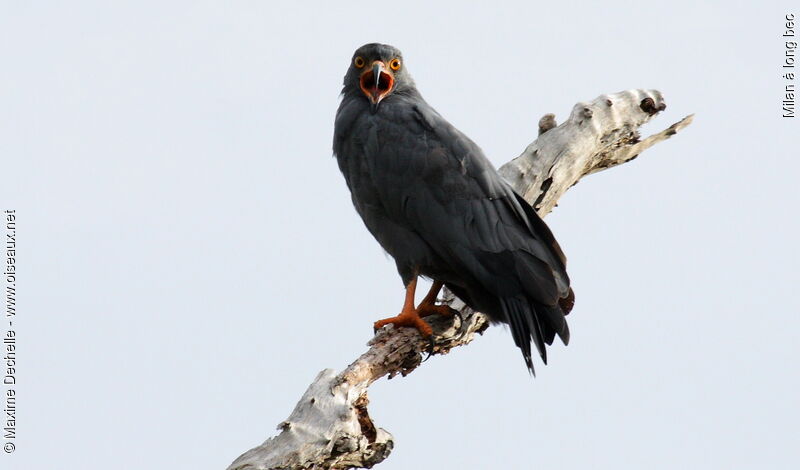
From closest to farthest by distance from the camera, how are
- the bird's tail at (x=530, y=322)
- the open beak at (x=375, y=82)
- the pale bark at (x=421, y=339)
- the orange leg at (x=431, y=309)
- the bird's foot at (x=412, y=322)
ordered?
the pale bark at (x=421, y=339)
the bird's tail at (x=530, y=322)
the bird's foot at (x=412, y=322)
the orange leg at (x=431, y=309)
the open beak at (x=375, y=82)

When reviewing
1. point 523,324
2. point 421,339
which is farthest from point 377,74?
point 523,324

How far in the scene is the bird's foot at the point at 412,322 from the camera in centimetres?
696

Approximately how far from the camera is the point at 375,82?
7586mm

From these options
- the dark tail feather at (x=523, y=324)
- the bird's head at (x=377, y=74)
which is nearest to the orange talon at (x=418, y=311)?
the dark tail feather at (x=523, y=324)

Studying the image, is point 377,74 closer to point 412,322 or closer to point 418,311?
point 418,311

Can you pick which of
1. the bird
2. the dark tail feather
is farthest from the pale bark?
the dark tail feather

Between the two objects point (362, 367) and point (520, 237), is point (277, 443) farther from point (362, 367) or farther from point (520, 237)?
point (520, 237)

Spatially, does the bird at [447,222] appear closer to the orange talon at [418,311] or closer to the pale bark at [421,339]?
the orange talon at [418,311]

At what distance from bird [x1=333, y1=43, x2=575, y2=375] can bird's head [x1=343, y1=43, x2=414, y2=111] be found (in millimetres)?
71

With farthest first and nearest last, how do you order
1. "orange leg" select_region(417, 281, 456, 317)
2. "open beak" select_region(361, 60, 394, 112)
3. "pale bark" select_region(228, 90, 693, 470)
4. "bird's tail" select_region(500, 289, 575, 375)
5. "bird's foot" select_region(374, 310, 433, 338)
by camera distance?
"open beak" select_region(361, 60, 394, 112) → "orange leg" select_region(417, 281, 456, 317) → "bird's foot" select_region(374, 310, 433, 338) → "bird's tail" select_region(500, 289, 575, 375) → "pale bark" select_region(228, 90, 693, 470)

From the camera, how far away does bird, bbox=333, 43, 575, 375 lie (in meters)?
6.90

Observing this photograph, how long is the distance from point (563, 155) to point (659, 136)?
1015 millimetres

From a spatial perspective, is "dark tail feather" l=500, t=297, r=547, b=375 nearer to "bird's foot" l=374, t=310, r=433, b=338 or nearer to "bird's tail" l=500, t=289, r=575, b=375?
"bird's tail" l=500, t=289, r=575, b=375

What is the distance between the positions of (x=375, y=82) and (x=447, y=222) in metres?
1.22
